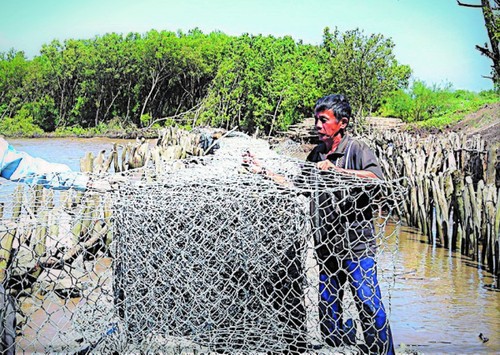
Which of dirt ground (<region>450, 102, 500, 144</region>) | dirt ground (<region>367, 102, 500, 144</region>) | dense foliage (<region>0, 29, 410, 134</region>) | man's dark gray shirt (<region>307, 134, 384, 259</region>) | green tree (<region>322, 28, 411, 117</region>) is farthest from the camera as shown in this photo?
dense foliage (<region>0, 29, 410, 134</region>)

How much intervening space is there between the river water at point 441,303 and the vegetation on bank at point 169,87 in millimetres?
28090

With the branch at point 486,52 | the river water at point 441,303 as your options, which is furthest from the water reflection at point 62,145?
the river water at point 441,303

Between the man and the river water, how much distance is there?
91 centimetres

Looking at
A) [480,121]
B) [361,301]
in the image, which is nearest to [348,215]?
[361,301]

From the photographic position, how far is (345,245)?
12.0 feet

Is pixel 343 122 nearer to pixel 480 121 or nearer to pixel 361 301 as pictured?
pixel 361 301

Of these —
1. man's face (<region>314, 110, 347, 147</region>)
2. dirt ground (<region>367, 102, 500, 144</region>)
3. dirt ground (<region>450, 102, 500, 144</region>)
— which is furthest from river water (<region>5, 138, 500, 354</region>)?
dirt ground (<region>450, 102, 500, 144</region>)

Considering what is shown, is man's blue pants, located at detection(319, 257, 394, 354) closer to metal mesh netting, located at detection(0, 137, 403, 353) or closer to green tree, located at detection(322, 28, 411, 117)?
metal mesh netting, located at detection(0, 137, 403, 353)

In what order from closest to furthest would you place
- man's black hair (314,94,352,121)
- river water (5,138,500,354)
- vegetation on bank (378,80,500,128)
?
man's black hair (314,94,352,121), river water (5,138,500,354), vegetation on bank (378,80,500,128)

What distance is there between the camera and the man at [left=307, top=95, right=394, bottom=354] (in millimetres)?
3641

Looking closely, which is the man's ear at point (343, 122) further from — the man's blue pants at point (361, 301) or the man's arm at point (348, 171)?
the man's blue pants at point (361, 301)

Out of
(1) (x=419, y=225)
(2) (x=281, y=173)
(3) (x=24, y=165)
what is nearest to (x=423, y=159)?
(1) (x=419, y=225)

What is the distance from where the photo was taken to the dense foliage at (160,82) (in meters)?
40.7

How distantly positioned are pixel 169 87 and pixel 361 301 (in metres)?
47.8
